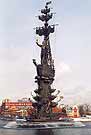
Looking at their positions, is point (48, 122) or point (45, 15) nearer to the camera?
point (48, 122)

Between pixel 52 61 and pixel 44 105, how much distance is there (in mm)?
10400

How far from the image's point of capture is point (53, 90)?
83.5m

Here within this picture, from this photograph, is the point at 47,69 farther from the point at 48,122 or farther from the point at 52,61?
the point at 48,122

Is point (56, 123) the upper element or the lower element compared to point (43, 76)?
lower

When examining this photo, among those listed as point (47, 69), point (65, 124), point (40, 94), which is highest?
point (47, 69)

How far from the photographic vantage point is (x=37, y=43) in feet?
287

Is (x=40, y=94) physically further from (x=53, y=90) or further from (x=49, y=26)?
(x=49, y=26)

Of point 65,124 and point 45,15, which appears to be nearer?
point 65,124

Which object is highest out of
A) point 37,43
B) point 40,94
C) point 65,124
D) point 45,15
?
point 45,15

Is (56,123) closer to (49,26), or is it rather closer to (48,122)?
(48,122)

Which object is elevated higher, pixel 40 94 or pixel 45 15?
pixel 45 15

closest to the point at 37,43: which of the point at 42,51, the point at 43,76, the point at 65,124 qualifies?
the point at 42,51

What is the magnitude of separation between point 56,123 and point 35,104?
307 inches

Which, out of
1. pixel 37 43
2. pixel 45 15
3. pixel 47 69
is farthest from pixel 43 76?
pixel 45 15
